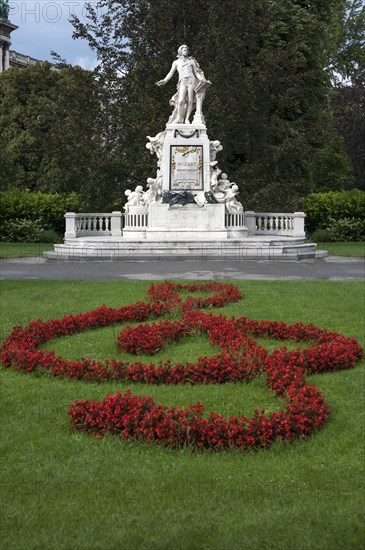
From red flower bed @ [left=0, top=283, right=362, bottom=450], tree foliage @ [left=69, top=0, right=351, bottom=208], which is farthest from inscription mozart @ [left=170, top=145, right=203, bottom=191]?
red flower bed @ [left=0, top=283, right=362, bottom=450]

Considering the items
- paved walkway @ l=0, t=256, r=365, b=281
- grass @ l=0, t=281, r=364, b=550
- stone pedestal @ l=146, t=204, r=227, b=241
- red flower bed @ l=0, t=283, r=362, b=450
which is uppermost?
stone pedestal @ l=146, t=204, r=227, b=241

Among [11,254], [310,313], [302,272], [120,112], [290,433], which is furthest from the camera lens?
[120,112]

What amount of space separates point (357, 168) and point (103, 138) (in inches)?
985

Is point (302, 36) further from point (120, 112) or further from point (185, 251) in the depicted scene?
point (185, 251)

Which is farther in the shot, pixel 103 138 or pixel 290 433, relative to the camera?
pixel 103 138

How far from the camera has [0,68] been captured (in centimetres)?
6731

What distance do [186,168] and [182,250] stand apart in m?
3.94

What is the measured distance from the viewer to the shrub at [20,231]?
3062 centimetres

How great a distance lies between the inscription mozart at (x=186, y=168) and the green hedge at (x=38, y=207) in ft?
31.5

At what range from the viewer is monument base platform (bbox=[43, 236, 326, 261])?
2073 cm

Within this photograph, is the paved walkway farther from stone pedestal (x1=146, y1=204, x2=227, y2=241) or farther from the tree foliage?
the tree foliage

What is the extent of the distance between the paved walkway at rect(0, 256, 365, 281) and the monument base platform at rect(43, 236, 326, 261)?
54 cm

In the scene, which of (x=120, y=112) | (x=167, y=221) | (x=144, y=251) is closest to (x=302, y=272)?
(x=144, y=251)

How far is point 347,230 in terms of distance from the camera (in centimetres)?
3228
